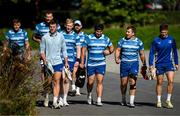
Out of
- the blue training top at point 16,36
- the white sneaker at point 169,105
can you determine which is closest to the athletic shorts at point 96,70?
the white sneaker at point 169,105

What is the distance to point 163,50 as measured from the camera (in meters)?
12.6

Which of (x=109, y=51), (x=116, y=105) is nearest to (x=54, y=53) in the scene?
(x=109, y=51)

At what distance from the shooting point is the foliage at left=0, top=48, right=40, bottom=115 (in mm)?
10571

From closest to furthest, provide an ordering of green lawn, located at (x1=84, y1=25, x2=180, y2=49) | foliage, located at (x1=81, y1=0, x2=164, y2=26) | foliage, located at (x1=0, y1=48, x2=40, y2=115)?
foliage, located at (x1=0, y1=48, x2=40, y2=115) < green lawn, located at (x1=84, y1=25, x2=180, y2=49) < foliage, located at (x1=81, y1=0, x2=164, y2=26)

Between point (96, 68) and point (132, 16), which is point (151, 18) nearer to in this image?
point (132, 16)

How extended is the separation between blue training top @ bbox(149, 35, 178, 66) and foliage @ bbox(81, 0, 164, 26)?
86.9ft

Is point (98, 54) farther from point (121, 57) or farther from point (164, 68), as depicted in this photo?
point (164, 68)

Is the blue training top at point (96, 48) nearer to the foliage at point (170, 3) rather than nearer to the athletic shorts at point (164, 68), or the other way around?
the athletic shorts at point (164, 68)

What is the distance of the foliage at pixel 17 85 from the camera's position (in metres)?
10.6

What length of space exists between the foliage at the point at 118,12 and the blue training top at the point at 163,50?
26497mm

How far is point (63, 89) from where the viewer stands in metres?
12.6

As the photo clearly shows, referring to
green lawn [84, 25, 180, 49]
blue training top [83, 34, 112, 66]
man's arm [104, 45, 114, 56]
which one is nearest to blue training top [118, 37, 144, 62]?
man's arm [104, 45, 114, 56]

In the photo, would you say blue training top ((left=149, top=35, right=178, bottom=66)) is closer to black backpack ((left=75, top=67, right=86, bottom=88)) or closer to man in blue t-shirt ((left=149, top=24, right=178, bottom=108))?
man in blue t-shirt ((left=149, top=24, right=178, bottom=108))

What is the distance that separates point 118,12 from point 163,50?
27008 mm
